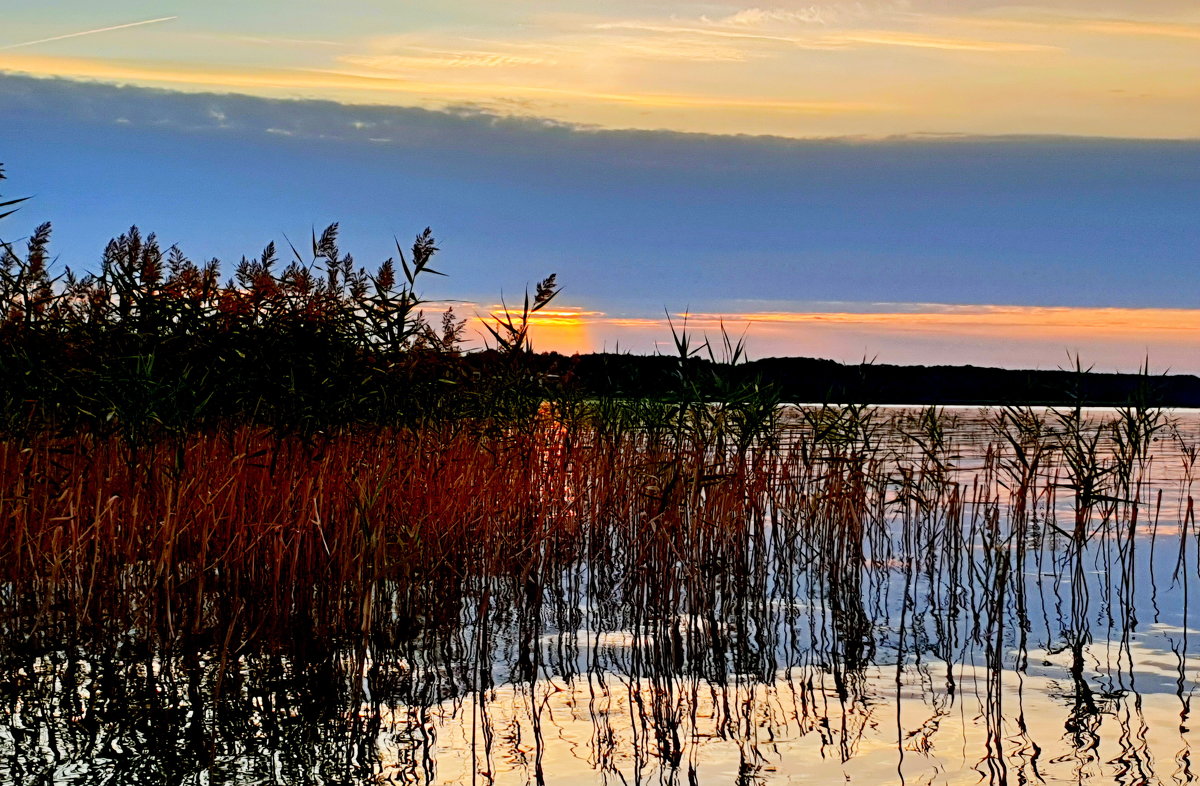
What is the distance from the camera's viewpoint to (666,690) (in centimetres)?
657

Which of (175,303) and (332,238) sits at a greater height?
(332,238)

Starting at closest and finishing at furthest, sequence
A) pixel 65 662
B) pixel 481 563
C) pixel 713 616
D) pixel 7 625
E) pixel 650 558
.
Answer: pixel 65 662 → pixel 7 625 → pixel 713 616 → pixel 650 558 → pixel 481 563

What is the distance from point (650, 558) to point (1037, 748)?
11.4 feet

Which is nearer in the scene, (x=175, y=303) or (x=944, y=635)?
(x=944, y=635)

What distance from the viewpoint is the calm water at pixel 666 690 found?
18.0 ft

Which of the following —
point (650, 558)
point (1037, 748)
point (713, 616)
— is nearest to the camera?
point (1037, 748)

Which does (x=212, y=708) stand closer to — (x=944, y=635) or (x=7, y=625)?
(x=7, y=625)

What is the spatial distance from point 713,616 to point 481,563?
2551mm

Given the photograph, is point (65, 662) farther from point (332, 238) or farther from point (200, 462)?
point (332, 238)

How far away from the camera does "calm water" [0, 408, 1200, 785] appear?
5.48 meters

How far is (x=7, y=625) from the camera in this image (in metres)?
7.44

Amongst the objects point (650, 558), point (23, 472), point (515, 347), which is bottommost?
point (650, 558)

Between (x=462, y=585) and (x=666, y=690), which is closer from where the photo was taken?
(x=666, y=690)

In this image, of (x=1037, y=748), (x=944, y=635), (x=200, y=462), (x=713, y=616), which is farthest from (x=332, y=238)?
(x=1037, y=748)
